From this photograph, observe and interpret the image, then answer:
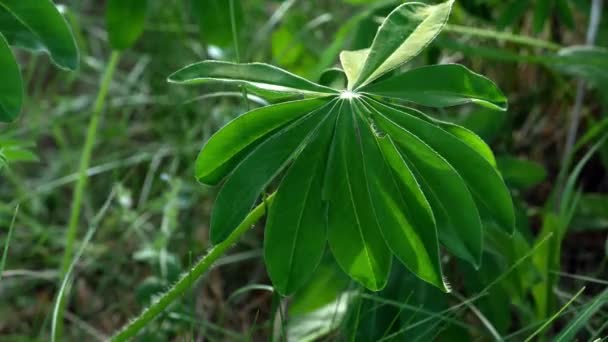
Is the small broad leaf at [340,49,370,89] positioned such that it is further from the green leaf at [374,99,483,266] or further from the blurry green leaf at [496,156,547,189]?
the blurry green leaf at [496,156,547,189]

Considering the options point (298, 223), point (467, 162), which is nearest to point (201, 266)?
point (298, 223)

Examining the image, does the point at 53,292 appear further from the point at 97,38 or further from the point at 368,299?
the point at 97,38

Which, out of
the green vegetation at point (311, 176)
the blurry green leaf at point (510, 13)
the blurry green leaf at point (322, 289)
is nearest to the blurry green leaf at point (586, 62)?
the green vegetation at point (311, 176)

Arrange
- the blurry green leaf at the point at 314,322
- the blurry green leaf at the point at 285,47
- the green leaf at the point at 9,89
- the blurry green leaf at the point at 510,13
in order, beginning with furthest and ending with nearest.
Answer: the blurry green leaf at the point at 285,47
the blurry green leaf at the point at 510,13
the blurry green leaf at the point at 314,322
the green leaf at the point at 9,89

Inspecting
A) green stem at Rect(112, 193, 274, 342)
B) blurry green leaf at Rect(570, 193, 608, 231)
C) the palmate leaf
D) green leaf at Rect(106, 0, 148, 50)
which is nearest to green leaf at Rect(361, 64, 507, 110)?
the palmate leaf

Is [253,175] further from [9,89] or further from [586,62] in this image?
[586,62]

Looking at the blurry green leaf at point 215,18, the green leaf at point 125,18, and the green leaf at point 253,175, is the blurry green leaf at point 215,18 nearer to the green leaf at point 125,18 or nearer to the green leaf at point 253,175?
the green leaf at point 125,18
